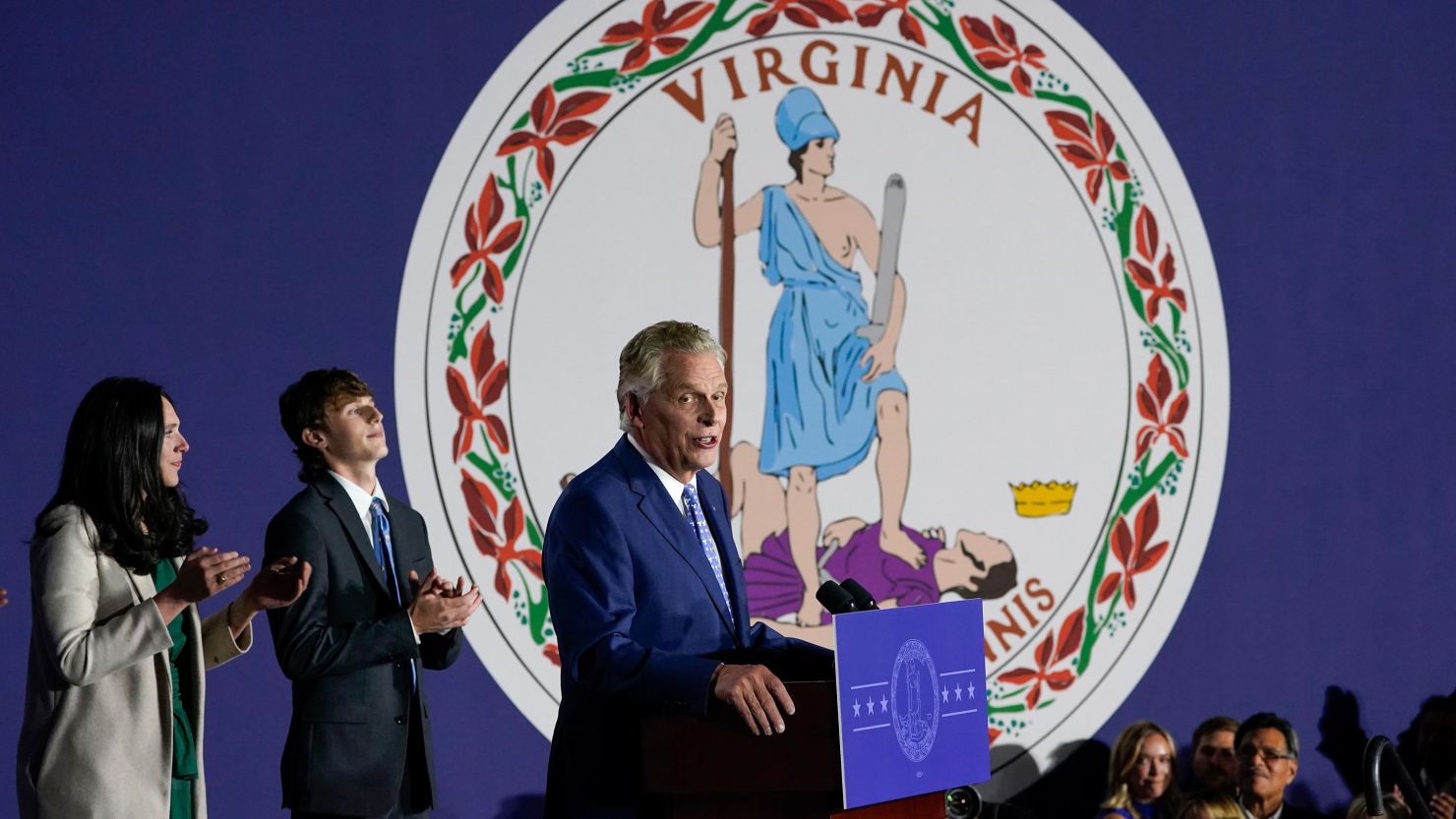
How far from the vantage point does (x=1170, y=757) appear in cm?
628

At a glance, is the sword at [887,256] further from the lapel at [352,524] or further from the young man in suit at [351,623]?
the lapel at [352,524]

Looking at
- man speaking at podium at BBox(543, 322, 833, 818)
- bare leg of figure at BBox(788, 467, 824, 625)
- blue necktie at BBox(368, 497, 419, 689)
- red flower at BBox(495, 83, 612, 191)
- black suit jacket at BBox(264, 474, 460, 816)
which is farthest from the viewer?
bare leg of figure at BBox(788, 467, 824, 625)

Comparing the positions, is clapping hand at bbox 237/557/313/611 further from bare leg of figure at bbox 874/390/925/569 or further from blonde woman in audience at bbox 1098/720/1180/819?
blonde woman in audience at bbox 1098/720/1180/819

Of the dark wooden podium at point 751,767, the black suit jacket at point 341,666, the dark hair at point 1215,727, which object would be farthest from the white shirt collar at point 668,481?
the dark hair at point 1215,727

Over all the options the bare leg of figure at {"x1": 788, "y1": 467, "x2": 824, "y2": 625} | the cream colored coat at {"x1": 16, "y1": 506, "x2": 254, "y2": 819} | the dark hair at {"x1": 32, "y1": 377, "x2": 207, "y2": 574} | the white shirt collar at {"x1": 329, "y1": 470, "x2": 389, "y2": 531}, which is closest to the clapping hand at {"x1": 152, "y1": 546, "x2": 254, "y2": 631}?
the cream colored coat at {"x1": 16, "y1": 506, "x2": 254, "y2": 819}

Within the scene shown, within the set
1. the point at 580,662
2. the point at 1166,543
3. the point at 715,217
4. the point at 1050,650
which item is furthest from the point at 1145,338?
the point at 580,662

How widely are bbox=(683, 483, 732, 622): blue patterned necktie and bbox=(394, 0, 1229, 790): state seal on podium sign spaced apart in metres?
2.40

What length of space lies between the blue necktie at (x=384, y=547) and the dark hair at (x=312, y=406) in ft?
0.50

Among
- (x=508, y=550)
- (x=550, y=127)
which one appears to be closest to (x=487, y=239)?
(x=550, y=127)

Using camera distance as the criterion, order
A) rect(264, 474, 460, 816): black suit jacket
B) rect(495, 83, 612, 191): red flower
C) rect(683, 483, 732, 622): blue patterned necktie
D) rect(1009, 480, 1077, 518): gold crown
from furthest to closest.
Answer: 1. rect(1009, 480, 1077, 518): gold crown
2. rect(495, 83, 612, 191): red flower
3. rect(264, 474, 460, 816): black suit jacket
4. rect(683, 483, 732, 622): blue patterned necktie

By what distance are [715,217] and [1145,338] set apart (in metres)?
1.79

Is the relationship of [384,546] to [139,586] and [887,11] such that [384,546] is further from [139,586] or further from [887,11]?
[887,11]

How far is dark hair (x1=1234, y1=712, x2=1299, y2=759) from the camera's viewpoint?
245 inches

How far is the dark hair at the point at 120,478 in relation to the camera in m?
3.37
